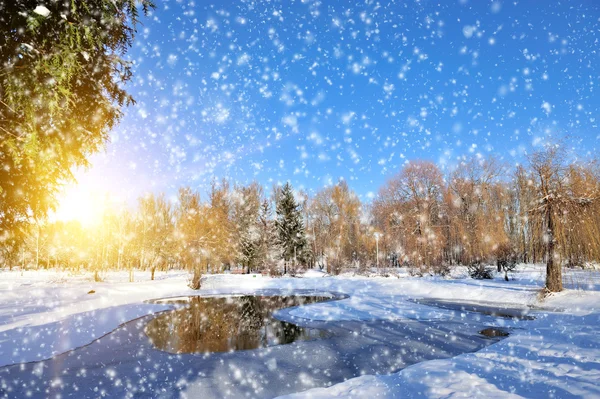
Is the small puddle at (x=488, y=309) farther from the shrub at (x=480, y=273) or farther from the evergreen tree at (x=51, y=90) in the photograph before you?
the evergreen tree at (x=51, y=90)

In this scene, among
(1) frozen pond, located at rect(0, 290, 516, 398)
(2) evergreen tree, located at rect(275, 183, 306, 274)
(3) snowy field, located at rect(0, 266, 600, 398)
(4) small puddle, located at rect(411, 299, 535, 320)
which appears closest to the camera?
(3) snowy field, located at rect(0, 266, 600, 398)

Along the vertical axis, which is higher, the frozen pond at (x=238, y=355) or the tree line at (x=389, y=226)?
the tree line at (x=389, y=226)

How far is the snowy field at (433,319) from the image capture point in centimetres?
526

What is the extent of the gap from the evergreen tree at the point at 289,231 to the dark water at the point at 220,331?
1085 inches

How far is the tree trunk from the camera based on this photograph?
13234 mm

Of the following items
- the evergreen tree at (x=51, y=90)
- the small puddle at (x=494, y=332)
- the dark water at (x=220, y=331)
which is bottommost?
the dark water at (x=220, y=331)

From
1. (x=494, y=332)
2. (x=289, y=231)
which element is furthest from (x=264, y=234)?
(x=494, y=332)

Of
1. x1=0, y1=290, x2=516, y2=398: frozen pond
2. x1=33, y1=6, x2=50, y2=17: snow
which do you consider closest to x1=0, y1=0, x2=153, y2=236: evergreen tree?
x1=33, y1=6, x2=50, y2=17: snow

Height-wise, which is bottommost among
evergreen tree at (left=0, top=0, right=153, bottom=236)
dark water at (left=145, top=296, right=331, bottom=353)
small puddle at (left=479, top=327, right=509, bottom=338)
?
dark water at (left=145, top=296, right=331, bottom=353)

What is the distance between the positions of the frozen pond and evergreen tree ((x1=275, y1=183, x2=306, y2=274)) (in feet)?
99.5

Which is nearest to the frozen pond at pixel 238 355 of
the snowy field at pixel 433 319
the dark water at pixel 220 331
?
the dark water at pixel 220 331

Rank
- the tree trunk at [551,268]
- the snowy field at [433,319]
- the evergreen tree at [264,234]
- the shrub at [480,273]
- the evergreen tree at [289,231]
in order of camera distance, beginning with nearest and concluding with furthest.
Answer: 1. the snowy field at [433,319]
2. the tree trunk at [551,268]
3. the shrub at [480,273]
4. the evergreen tree at [289,231]
5. the evergreen tree at [264,234]

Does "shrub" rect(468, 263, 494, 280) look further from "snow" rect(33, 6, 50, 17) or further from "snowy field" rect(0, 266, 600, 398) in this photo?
"snow" rect(33, 6, 50, 17)

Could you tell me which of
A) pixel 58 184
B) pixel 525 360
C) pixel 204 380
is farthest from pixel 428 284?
pixel 58 184
